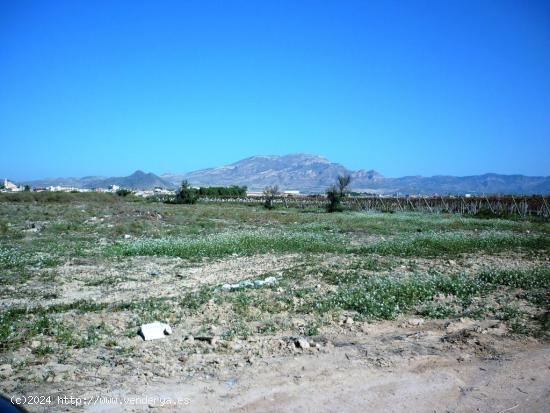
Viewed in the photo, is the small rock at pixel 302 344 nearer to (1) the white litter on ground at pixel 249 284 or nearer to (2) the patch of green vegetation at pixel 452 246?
(1) the white litter on ground at pixel 249 284

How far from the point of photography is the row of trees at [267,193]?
6256 cm


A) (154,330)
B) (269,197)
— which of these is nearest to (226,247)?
(154,330)

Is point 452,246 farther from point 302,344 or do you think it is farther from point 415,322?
point 302,344

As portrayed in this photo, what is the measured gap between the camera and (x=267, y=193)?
268 feet

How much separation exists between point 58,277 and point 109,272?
1.56 m

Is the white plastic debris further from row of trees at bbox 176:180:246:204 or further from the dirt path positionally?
row of trees at bbox 176:180:246:204

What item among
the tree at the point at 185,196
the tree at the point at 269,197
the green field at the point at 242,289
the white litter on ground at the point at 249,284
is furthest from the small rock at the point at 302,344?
the tree at the point at 185,196

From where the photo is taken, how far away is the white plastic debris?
812 cm

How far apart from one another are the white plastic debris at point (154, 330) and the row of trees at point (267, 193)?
52.9 meters

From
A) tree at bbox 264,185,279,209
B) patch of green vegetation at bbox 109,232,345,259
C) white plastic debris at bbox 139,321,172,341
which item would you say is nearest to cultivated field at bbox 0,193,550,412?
white plastic debris at bbox 139,321,172,341

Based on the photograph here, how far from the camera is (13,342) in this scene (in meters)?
7.66

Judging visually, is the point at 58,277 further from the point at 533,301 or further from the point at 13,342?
the point at 533,301

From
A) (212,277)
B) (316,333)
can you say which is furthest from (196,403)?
(212,277)

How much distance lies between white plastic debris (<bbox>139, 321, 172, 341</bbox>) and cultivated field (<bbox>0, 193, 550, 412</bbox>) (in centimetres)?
14
